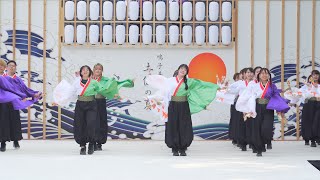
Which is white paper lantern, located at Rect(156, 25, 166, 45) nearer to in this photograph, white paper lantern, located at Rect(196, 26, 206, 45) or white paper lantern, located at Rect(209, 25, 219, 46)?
white paper lantern, located at Rect(196, 26, 206, 45)

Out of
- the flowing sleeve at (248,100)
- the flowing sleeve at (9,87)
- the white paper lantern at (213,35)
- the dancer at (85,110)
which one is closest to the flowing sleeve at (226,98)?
the white paper lantern at (213,35)

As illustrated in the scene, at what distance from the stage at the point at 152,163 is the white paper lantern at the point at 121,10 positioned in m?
2.01

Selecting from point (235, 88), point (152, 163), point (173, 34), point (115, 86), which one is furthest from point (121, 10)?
point (152, 163)

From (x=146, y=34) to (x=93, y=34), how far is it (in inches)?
32.5

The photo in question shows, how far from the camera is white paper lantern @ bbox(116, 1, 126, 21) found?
33.8ft

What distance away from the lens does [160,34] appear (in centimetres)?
1030

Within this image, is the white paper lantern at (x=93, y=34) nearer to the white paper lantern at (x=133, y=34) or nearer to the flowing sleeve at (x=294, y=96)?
the white paper lantern at (x=133, y=34)

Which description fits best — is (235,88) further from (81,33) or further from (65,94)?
(81,33)

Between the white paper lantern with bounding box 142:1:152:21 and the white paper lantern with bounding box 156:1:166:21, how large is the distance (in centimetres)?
12

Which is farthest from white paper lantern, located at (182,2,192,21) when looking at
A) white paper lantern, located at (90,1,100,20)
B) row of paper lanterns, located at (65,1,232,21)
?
white paper lantern, located at (90,1,100,20)

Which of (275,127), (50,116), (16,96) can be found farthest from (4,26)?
(275,127)

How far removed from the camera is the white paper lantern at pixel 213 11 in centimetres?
1032

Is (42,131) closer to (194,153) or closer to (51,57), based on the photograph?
(51,57)

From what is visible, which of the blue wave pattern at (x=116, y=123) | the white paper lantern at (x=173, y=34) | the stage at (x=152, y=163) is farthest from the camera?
the blue wave pattern at (x=116, y=123)
